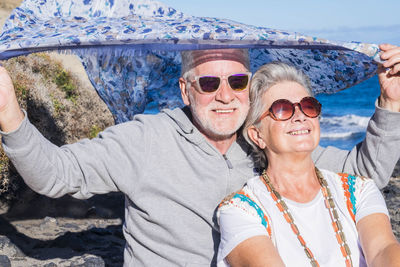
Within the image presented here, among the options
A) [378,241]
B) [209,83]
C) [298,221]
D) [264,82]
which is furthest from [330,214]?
[209,83]

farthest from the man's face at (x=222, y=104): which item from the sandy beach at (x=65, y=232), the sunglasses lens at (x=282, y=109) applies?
the sandy beach at (x=65, y=232)

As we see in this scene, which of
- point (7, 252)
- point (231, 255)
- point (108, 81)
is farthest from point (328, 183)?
point (7, 252)

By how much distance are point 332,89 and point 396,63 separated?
1239 millimetres

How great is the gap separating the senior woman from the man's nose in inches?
6.3

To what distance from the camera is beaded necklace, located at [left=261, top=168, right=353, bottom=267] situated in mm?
2902

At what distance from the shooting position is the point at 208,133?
3598mm

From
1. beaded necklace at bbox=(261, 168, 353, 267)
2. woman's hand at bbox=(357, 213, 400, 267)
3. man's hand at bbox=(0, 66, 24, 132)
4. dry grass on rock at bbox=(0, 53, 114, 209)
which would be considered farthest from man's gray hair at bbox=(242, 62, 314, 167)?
dry grass on rock at bbox=(0, 53, 114, 209)

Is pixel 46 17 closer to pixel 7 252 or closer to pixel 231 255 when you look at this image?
pixel 231 255

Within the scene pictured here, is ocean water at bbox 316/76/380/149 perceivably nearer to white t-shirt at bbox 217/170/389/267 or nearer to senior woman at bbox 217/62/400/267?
senior woman at bbox 217/62/400/267

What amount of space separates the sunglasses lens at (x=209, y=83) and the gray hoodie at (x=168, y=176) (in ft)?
0.93

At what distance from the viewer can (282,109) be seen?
3.16 metres

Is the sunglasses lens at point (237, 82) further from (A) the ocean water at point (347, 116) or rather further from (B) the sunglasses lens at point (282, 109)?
(A) the ocean water at point (347, 116)

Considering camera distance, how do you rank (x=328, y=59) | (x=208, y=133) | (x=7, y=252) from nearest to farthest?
1. (x=208, y=133)
2. (x=328, y=59)
3. (x=7, y=252)

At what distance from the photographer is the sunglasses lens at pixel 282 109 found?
3.15m
